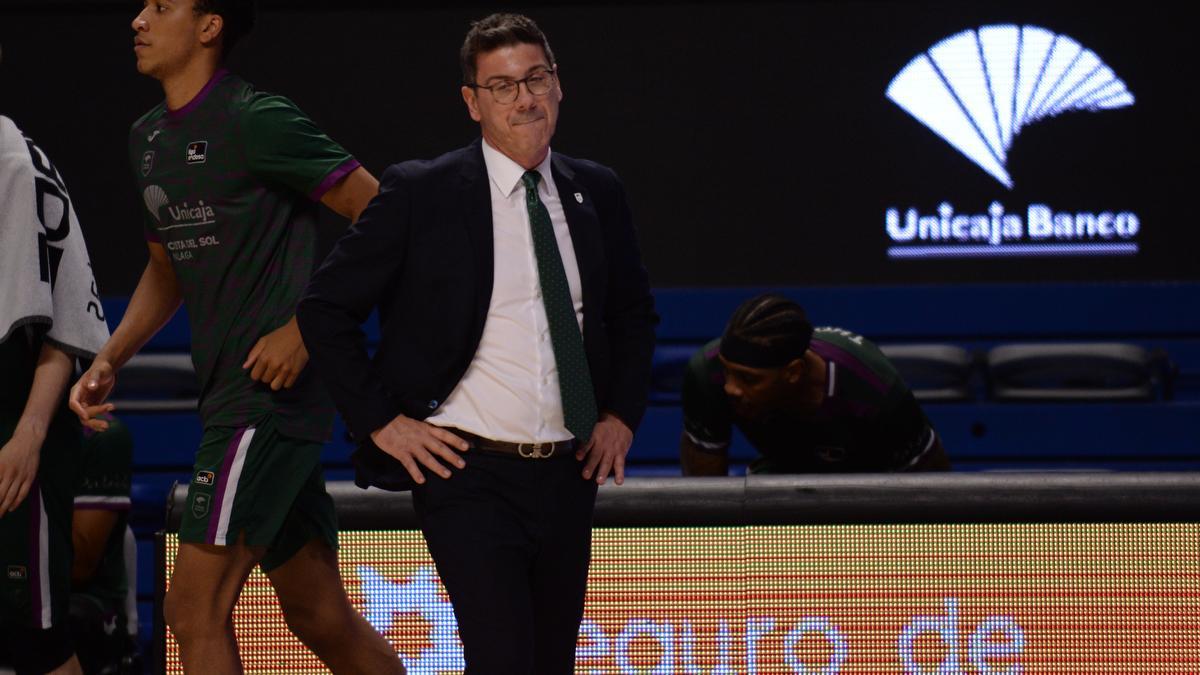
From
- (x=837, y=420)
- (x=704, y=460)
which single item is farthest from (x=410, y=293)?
(x=837, y=420)

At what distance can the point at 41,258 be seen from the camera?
110 inches

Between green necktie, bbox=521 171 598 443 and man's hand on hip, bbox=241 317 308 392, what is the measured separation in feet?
1.60

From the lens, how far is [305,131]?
282cm

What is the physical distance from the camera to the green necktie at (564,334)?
2512 mm

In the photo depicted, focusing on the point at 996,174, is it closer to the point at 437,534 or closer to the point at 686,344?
the point at 686,344

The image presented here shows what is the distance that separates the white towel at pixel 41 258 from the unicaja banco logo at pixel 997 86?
11.7 feet

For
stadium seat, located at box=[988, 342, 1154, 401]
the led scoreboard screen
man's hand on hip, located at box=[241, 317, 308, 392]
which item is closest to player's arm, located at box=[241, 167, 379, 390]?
man's hand on hip, located at box=[241, 317, 308, 392]

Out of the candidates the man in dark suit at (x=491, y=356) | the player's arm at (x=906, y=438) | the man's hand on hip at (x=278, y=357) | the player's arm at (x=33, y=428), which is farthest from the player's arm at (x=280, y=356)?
the player's arm at (x=906, y=438)

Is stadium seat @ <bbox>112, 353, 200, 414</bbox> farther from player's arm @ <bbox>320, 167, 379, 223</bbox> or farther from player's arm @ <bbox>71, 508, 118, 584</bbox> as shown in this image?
player's arm @ <bbox>320, 167, 379, 223</bbox>

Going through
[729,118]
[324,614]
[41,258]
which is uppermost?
[729,118]

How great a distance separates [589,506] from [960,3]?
372cm

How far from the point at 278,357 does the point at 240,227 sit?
0.83 feet

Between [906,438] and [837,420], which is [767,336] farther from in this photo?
[906,438]

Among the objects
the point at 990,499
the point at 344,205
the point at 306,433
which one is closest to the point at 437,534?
the point at 306,433
